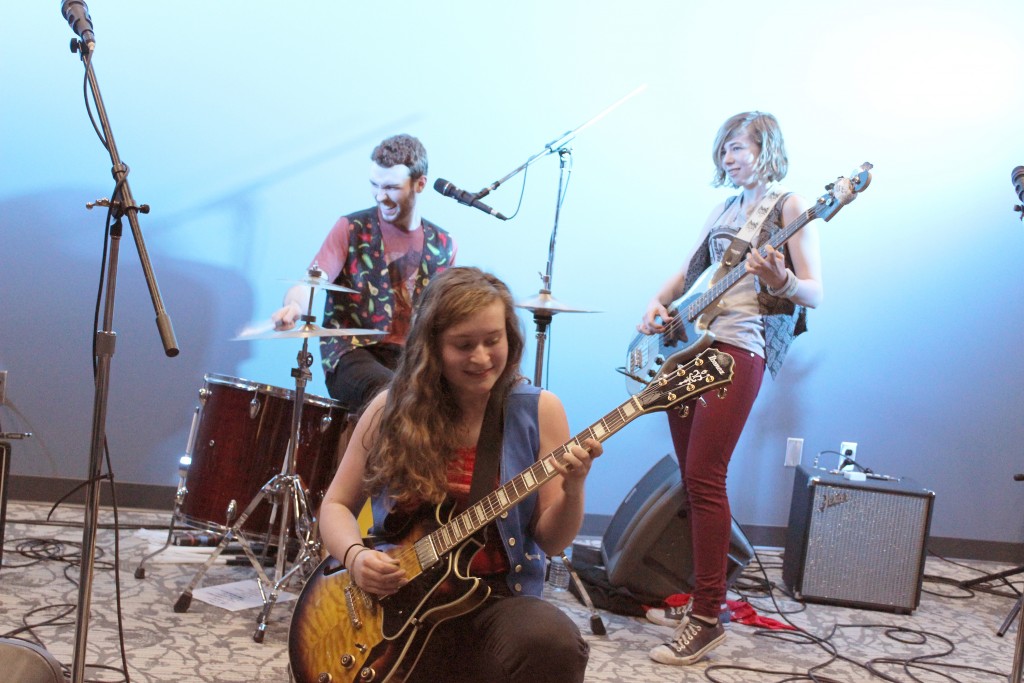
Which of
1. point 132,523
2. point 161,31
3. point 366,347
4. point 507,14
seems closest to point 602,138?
point 507,14

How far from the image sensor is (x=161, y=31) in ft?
13.2

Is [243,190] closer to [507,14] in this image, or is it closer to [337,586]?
[507,14]

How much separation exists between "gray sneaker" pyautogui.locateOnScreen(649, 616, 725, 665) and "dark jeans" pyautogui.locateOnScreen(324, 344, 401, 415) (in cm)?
121

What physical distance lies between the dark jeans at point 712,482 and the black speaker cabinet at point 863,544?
0.91 meters

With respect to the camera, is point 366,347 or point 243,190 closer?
point 366,347

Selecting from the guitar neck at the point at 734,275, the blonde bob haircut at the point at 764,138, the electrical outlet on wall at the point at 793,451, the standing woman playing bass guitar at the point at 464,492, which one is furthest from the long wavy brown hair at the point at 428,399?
the electrical outlet on wall at the point at 793,451

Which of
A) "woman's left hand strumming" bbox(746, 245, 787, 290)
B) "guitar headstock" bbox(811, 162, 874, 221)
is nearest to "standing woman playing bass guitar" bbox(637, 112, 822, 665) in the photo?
"woman's left hand strumming" bbox(746, 245, 787, 290)

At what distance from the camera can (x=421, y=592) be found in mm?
1835

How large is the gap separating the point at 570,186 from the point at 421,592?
282cm

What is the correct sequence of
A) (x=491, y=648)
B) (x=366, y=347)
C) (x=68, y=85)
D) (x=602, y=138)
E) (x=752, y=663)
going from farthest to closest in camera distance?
(x=602, y=138) < (x=68, y=85) < (x=366, y=347) < (x=752, y=663) < (x=491, y=648)

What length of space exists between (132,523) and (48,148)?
5.29 feet

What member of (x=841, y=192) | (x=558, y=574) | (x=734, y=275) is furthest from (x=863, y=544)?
(x=841, y=192)

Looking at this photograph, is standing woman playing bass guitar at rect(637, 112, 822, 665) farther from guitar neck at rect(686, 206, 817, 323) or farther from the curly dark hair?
the curly dark hair

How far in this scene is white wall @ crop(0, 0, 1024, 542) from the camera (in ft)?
13.4
